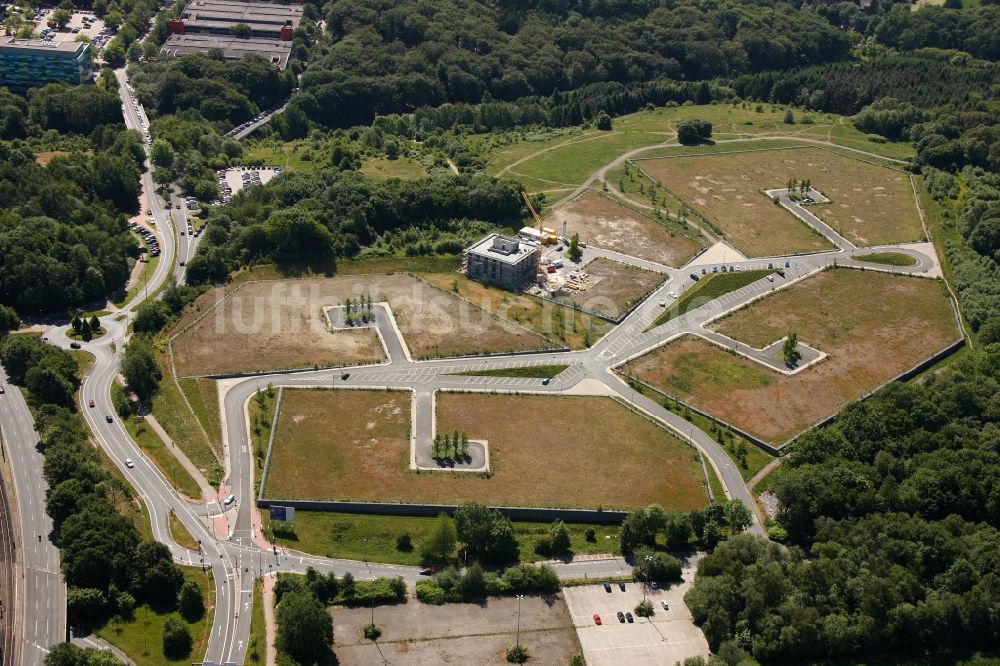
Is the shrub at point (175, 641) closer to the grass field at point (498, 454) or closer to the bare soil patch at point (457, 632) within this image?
the bare soil patch at point (457, 632)

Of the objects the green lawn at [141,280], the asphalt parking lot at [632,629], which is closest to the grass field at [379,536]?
the asphalt parking lot at [632,629]

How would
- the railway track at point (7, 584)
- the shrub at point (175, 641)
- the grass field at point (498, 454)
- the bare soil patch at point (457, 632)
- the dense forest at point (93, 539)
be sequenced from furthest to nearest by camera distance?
the grass field at point (498, 454)
the dense forest at point (93, 539)
the bare soil patch at point (457, 632)
the shrub at point (175, 641)
the railway track at point (7, 584)

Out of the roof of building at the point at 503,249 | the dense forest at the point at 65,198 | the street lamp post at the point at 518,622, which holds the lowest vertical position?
the street lamp post at the point at 518,622

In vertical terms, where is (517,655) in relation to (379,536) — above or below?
below

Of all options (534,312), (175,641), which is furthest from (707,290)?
(175,641)

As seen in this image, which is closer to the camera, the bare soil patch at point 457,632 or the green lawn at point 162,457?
the bare soil patch at point 457,632

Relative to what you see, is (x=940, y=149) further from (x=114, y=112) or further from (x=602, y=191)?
(x=114, y=112)

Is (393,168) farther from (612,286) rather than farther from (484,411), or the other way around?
(484,411)
